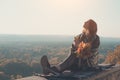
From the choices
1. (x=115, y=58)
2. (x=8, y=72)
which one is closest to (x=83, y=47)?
(x=115, y=58)

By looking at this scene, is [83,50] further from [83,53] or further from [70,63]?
[70,63]

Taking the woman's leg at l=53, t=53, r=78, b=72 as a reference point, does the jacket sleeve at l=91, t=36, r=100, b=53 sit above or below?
above

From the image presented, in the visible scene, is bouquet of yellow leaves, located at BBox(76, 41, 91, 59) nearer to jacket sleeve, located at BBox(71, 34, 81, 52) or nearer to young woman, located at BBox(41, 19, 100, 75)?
young woman, located at BBox(41, 19, 100, 75)

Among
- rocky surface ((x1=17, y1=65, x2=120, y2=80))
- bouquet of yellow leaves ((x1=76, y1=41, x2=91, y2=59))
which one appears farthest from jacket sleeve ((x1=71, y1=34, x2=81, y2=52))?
rocky surface ((x1=17, y1=65, x2=120, y2=80))

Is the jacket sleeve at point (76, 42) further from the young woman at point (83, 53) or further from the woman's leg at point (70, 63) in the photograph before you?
the woman's leg at point (70, 63)

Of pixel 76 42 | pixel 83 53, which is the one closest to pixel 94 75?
pixel 83 53

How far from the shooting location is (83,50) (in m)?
9.11

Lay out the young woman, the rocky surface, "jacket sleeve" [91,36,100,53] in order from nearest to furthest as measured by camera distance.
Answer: the rocky surface < the young woman < "jacket sleeve" [91,36,100,53]

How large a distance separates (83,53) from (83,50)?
0.29 feet

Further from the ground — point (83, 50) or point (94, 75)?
point (83, 50)

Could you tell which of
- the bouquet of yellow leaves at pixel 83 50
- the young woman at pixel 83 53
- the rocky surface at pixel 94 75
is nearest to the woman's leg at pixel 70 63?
the young woman at pixel 83 53

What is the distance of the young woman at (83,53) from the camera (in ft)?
29.8

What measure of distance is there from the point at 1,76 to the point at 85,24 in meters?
47.2

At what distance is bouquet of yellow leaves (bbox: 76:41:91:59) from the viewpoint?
9102 millimetres
